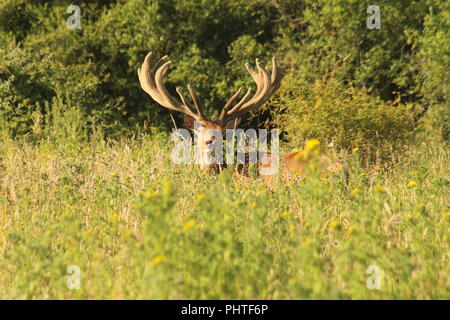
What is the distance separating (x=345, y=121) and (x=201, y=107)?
1955mm

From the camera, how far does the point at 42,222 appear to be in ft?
15.2

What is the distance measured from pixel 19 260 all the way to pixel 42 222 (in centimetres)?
91

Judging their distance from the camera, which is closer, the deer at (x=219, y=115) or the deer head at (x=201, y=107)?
the deer at (x=219, y=115)

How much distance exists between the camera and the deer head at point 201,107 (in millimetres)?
7285

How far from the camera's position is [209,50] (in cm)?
1218

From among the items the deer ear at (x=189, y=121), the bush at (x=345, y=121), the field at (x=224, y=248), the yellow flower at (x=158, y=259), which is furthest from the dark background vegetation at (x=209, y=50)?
the yellow flower at (x=158, y=259)

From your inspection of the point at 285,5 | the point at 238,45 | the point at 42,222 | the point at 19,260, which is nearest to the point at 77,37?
the point at 238,45

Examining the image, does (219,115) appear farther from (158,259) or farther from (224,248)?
(158,259)

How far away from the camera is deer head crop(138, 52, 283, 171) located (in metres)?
7.29

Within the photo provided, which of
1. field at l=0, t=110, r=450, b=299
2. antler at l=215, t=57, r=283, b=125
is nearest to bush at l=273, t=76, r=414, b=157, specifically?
antler at l=215, t=57, r=283, b=125

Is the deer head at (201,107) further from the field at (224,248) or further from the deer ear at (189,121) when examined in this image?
the field at (224,248)

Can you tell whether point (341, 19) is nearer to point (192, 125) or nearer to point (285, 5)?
point (285, 5)

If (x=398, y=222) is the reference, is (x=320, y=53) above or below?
above

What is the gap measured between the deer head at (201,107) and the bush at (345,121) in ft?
2.27
